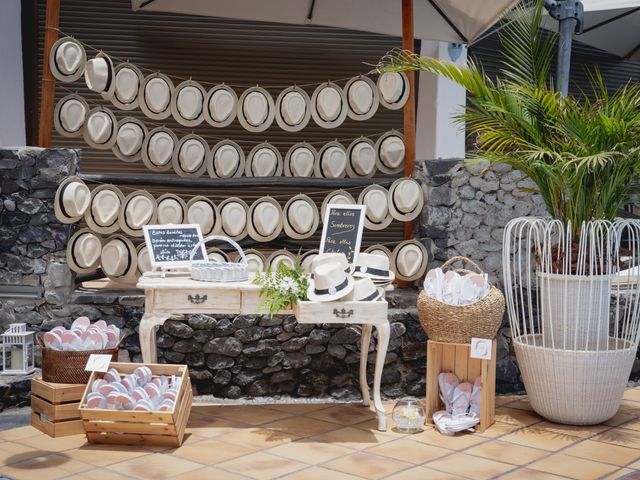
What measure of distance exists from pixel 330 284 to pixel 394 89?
7.24ft

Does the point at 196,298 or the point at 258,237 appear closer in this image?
the point at 196,298

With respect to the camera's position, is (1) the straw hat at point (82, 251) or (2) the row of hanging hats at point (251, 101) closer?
(1) the straw hat at point (82, 251)

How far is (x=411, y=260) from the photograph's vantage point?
6160mm

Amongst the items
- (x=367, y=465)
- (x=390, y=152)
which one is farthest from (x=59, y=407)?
(x=390, y=152)

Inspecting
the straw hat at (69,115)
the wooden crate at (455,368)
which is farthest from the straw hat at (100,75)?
the wooden crate at (455,368)

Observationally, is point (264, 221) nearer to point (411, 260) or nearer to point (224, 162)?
point (224, 162)

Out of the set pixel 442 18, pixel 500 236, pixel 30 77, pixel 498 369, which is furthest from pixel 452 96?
pixel 30 77

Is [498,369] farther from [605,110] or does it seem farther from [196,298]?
[196,298]

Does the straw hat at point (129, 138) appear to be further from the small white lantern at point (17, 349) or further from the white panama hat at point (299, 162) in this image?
the small white lantern at point (17, 349)

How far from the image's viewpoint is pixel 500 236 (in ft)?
20.2

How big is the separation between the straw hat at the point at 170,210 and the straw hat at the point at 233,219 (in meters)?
0.31

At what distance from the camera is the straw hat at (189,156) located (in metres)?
6.43

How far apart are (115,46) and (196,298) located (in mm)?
4615

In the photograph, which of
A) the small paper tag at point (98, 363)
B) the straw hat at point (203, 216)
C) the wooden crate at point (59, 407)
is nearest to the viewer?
the small paper tag at point (98, 363)
